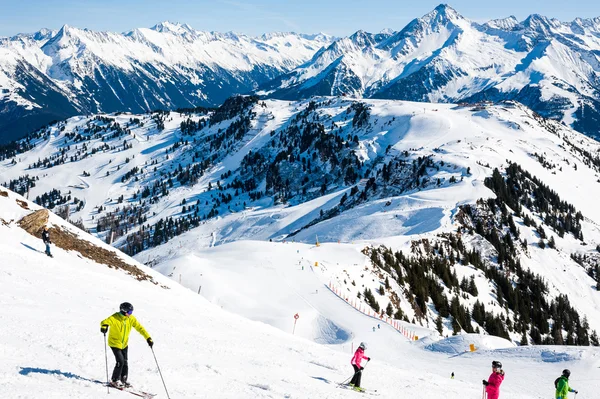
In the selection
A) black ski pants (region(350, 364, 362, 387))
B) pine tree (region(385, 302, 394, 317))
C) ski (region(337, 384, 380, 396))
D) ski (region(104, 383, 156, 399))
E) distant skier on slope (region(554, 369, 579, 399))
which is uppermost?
pine tree (region(385, 302, 394, 317))

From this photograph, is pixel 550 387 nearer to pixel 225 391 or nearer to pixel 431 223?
pixel 225 391

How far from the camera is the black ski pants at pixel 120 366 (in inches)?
583

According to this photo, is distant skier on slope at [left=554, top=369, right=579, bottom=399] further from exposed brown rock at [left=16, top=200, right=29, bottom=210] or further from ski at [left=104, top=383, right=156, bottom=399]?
exposed brown rock at [left=16, top=200, right=29, bottom=210]

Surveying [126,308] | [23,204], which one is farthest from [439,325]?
[23,204]

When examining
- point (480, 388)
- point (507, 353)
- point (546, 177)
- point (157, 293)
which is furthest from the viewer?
point (546, 177)

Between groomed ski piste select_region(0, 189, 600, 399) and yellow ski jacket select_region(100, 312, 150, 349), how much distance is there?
4.63 feet

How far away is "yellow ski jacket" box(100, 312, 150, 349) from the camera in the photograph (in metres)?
14.9

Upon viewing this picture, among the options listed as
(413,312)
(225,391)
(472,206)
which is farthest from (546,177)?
(225,391)

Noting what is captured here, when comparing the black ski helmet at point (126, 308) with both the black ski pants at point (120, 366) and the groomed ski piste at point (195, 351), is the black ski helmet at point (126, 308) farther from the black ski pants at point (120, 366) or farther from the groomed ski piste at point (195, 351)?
the groomed ski piste at point (195, 351)

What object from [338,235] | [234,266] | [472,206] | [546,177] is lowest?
[234,266]

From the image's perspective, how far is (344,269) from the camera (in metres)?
60.6

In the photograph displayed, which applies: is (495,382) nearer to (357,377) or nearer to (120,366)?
(357,377)

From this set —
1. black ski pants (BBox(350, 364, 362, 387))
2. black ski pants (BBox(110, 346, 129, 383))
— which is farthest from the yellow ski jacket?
black ski pants (BBox(350, 364, 362, 387))

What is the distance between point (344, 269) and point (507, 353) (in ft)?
93.5
